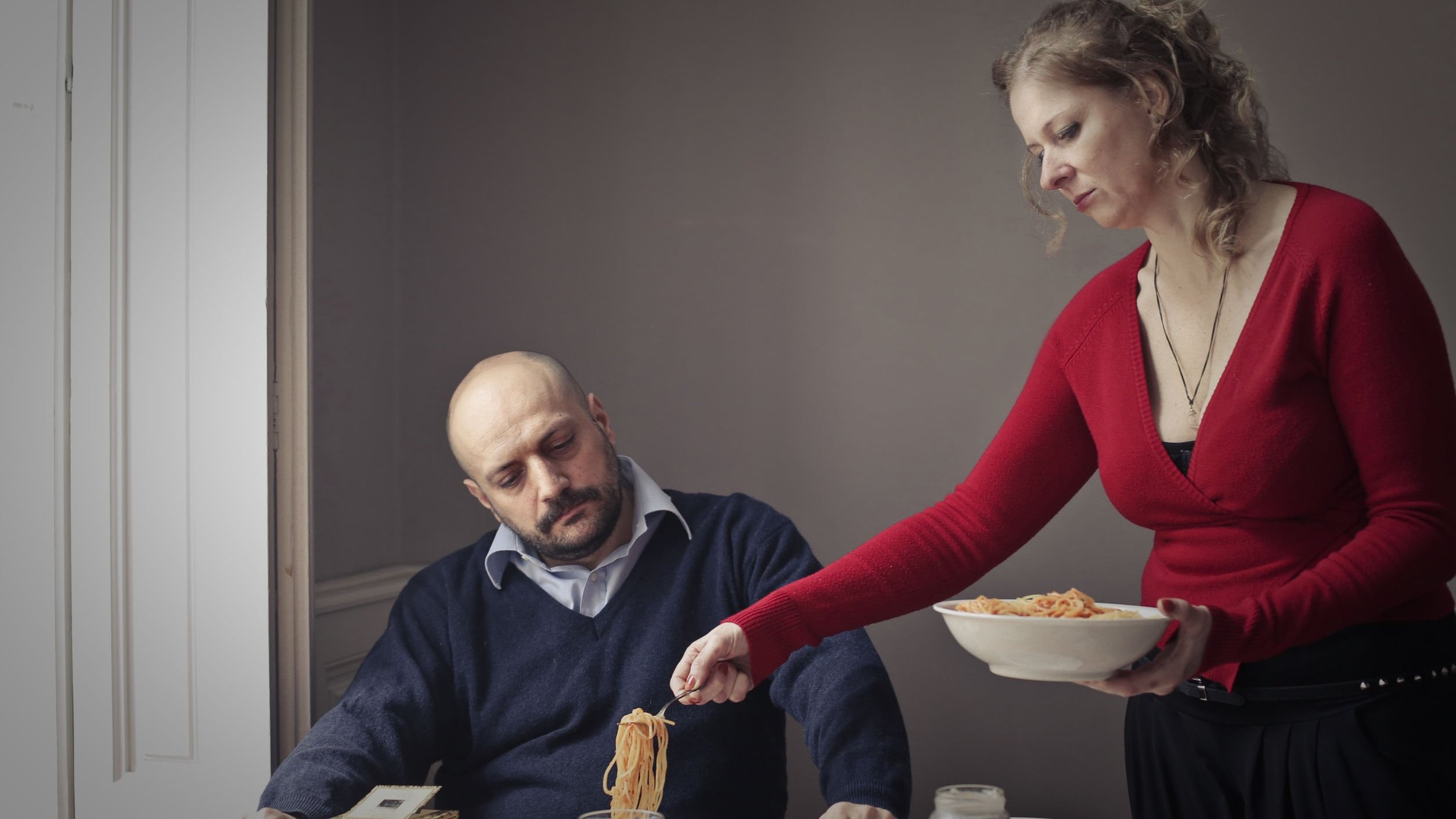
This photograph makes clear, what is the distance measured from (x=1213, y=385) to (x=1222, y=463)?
0.10m

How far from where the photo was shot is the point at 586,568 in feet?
6.37

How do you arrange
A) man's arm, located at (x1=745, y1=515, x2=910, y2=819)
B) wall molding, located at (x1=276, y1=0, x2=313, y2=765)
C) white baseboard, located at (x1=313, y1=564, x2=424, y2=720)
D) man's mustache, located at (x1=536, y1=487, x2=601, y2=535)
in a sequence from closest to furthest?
man's arm, located at (x1=745, y1=515, x2=910, y2=819) < man's mustache, located at (x1=536, y1=487, x2=601, y2=535) < wall molding, located at (x1=276, y1=0, x2=313, y2=765) < white baseboard, located at (x1=313, y1=564, x2=424, y2=720)

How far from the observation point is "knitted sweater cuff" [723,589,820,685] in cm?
131

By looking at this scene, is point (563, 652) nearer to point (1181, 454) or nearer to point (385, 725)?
point (385, 725)

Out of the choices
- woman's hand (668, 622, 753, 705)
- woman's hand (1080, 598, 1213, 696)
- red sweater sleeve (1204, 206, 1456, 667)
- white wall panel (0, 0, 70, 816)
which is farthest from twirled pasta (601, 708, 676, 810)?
white wall panel (0, 0, 70, 816)

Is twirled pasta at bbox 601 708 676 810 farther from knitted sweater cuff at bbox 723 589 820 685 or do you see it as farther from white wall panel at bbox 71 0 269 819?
white wall panel at bbox 71 0 269 819

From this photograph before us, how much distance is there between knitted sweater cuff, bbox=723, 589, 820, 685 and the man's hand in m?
0.25

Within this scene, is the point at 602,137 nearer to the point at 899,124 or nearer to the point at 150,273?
the point at 899,124

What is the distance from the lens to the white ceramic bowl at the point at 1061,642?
101 centimetres

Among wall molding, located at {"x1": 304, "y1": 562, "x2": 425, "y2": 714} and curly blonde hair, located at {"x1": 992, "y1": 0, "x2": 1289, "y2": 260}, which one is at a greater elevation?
curly blonde hair, located at {"x1": 992, "y1": 0, "x2": 1289, "y2": 260}

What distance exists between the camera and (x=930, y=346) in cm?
245

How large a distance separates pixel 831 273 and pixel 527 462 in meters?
0.96

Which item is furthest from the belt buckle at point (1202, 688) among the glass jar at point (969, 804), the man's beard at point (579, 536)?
the man's beard at point (579, 536)

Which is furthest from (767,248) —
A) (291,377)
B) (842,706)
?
(842,706)
